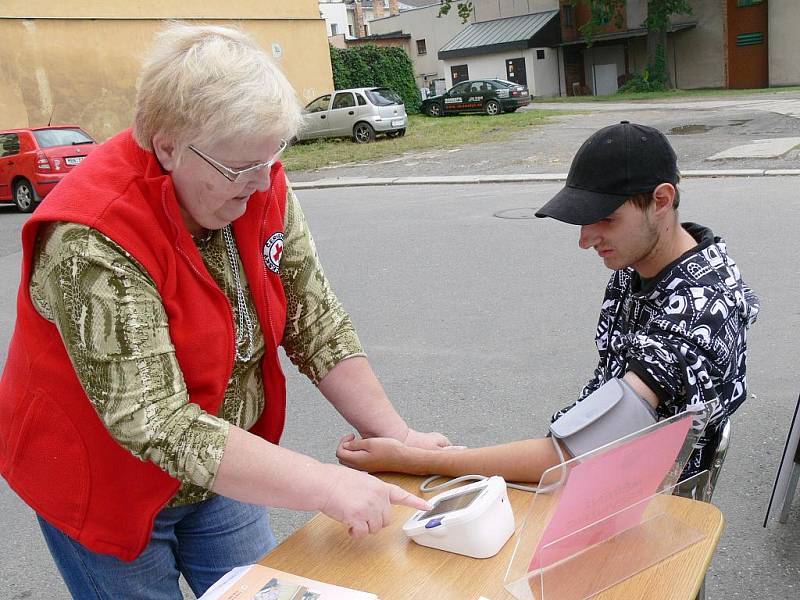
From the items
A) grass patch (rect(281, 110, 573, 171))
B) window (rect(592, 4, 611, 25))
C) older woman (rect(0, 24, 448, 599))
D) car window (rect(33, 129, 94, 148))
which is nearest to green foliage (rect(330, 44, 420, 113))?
grass patch (rect(281, 110, 573, 171))

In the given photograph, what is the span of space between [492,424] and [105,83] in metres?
18.7

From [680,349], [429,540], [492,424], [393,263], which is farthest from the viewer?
[393,263]

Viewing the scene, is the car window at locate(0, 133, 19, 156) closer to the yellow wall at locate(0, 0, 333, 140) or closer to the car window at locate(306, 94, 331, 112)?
the yellow wall at locate(0, 0, 333, 140)

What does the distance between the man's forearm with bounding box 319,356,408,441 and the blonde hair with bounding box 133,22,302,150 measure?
0.66 metres

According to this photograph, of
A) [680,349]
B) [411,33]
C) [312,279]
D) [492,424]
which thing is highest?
[411,33]

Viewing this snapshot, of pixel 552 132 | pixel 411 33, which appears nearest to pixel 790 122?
pixel 552 132

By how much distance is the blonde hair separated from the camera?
4.54 ft

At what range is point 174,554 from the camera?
187 cm

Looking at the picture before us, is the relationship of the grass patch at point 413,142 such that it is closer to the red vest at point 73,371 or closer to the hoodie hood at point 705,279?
the hoodie hood at point 705,279

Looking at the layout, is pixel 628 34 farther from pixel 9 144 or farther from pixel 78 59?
pixel 9 144

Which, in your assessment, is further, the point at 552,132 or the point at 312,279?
the point at 552,132

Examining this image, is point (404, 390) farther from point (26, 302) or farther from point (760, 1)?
point (760, 1)

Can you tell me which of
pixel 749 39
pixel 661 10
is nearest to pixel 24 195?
pixel 661 10

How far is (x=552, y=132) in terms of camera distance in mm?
18297
